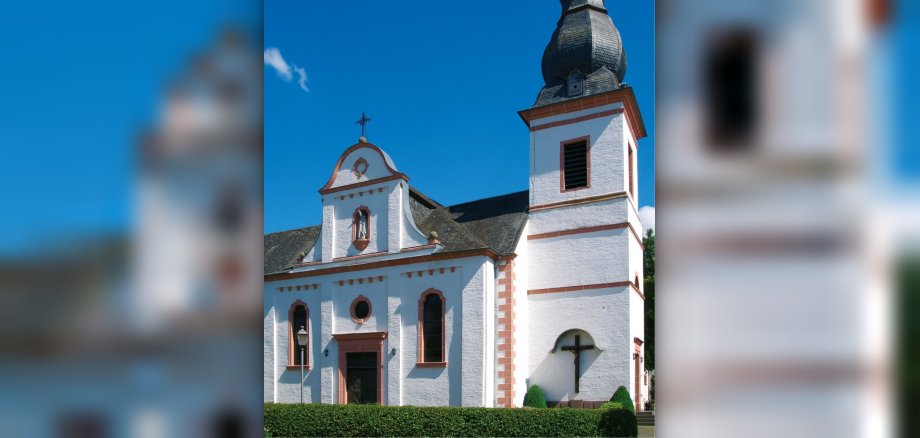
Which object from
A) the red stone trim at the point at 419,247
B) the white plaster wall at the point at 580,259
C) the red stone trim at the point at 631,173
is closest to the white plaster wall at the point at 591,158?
the red stone trim at the point at 631,173

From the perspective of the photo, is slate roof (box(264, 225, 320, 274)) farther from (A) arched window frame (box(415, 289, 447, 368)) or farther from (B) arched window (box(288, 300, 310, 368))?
(A) arched window frame (box(415, 289, 447, 368))

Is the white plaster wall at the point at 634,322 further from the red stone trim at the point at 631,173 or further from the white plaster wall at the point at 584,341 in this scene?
the red stone trim at the point at 631,173

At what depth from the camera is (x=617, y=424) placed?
18.5 m

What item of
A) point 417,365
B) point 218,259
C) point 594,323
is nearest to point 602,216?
point 594,323

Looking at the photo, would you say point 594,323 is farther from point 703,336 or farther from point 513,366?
point 703,336

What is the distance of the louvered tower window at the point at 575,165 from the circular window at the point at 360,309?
9.02 meters

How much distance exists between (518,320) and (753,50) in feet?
75.2

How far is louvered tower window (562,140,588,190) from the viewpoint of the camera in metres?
24.4

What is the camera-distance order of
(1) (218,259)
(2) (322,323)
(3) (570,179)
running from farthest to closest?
(2) (322,323) < (3) (570,179) < (1) (218,259)

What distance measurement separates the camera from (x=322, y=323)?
26656 mm

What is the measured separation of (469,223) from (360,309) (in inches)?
222

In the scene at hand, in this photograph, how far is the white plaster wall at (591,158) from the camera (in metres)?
23.7

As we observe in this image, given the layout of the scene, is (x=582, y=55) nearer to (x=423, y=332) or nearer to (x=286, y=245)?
(x=423, y=332)

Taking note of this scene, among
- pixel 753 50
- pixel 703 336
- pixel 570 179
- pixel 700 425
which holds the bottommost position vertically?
pixel 700 425
